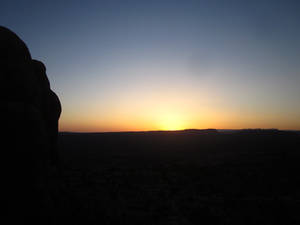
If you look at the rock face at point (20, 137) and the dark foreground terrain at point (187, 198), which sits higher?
the rock face at point (20, 137)

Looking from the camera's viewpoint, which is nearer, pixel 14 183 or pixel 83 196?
pixel 14 183

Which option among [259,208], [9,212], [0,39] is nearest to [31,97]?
[0,39]

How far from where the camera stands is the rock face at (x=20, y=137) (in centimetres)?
627

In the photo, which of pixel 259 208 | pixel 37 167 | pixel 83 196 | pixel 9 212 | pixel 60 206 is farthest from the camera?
pixel 83 196

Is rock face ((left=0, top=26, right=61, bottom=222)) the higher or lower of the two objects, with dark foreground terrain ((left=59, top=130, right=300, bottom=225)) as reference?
higher

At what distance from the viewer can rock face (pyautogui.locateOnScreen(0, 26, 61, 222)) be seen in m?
6.27

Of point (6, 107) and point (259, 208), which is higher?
point (6, 107)

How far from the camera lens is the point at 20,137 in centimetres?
664

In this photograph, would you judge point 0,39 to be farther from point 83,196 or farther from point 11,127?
point 83,196

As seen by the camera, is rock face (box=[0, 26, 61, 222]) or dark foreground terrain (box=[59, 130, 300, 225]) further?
dark foreground terrain (box=[59, 130, 300, 225])

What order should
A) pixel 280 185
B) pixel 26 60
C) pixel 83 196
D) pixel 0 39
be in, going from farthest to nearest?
pixel 280 185 < pixel 83 196 < pixel 26 60 < pixel 0 39

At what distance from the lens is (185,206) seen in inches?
467

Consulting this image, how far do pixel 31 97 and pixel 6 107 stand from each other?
5.96 ft

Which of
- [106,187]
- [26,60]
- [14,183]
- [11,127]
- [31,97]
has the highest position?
[26,60]
